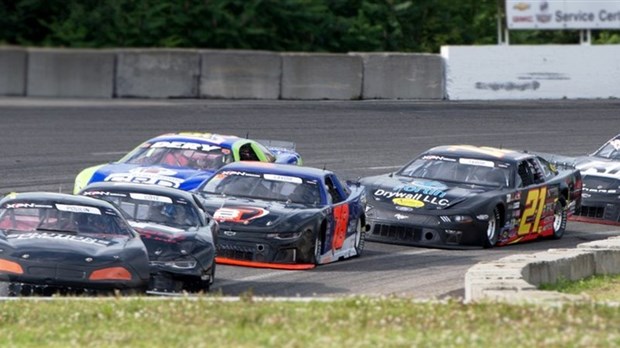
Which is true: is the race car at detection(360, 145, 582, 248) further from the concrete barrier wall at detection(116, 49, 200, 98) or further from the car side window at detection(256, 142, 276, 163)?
the concrete barrier wall at detection(116, 49, 200, 98)

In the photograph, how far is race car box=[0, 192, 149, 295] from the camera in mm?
13227

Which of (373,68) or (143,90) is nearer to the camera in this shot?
(143,90)

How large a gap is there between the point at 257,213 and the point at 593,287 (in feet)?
12.6

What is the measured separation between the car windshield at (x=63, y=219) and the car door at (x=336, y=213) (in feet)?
11.8

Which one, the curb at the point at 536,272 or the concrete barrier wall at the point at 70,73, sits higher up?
the concrete barrier wall at the point at 70,73

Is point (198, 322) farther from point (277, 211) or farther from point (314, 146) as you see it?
point (314, 146)

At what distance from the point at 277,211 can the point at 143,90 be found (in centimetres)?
886

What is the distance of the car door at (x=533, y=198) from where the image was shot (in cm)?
2019

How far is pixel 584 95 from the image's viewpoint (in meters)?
34.8

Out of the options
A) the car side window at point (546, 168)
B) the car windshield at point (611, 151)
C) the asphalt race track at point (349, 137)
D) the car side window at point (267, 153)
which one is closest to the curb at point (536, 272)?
the asphalt race track at point (349, 137)

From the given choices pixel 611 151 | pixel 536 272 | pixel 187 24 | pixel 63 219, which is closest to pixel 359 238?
pixel 536 272

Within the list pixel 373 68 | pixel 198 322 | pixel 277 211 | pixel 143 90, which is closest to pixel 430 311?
pixel 198 322

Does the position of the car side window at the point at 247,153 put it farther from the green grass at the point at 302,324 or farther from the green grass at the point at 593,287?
the green grass at the point at 302,324

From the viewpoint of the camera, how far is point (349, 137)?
28.8 m
